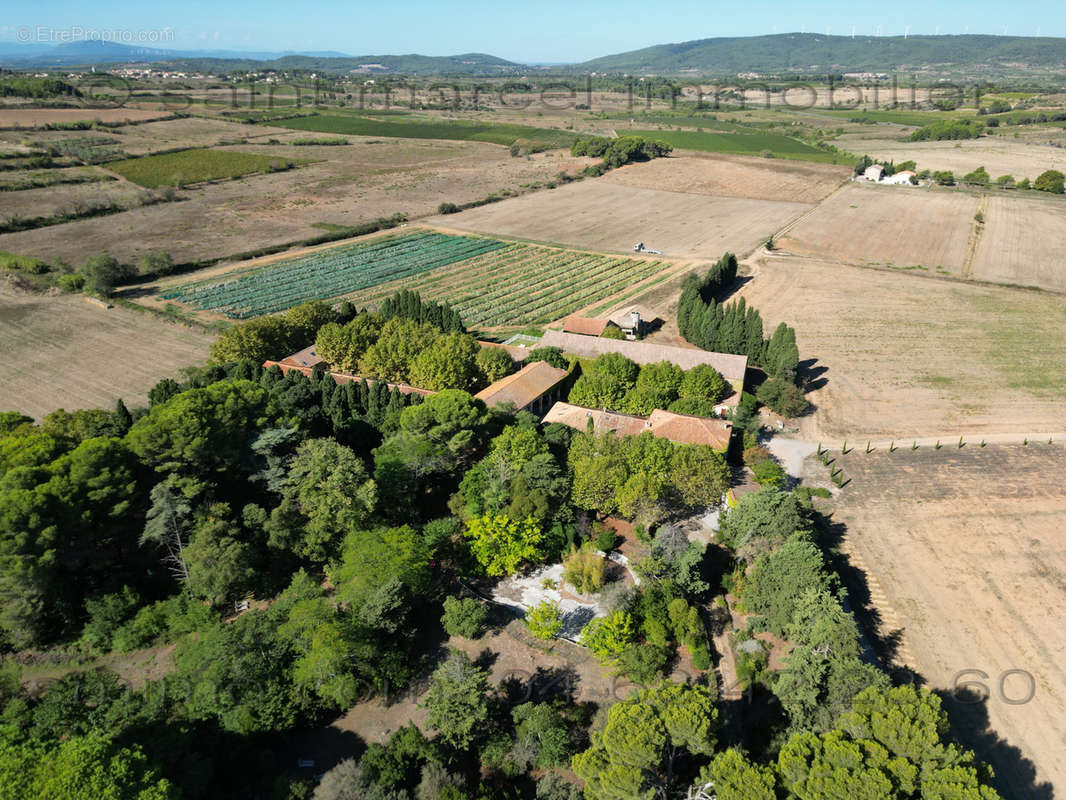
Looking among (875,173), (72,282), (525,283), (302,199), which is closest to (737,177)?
(875,173)

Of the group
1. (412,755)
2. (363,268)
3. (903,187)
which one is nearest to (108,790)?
(412,755)

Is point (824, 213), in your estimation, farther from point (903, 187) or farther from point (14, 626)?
point (14, 626)

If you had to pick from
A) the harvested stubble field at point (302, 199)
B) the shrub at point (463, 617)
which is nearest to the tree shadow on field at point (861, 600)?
the shrub at point (463, 617)

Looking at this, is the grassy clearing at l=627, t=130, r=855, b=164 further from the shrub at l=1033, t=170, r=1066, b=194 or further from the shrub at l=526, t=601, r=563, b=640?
the shrub at l=526, t=601, r=563, b=640

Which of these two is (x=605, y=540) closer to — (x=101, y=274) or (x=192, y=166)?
(x=101, y=274)

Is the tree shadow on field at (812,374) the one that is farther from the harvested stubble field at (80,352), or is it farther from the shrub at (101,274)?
the shrub at (101,274)
